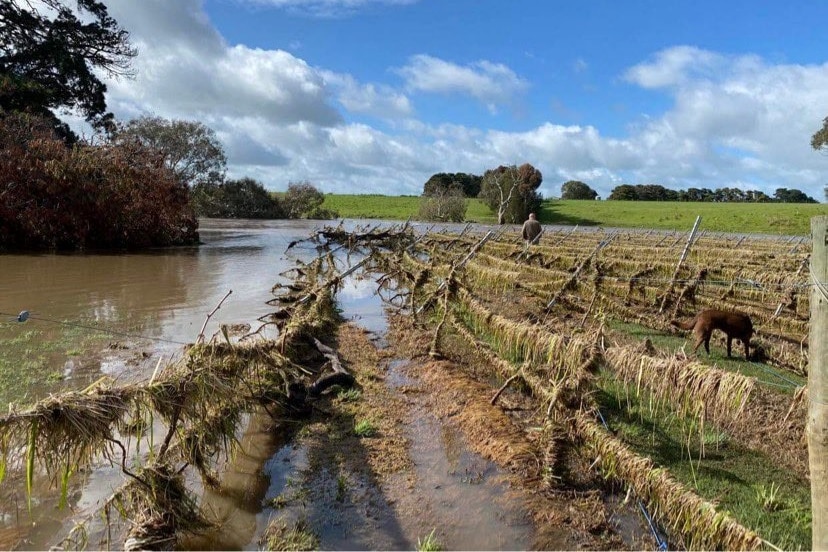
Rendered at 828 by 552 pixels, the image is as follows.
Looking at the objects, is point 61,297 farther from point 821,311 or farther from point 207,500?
point 821,311

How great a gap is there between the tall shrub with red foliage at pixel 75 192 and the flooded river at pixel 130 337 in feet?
5.13

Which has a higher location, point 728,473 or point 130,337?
point 130,337

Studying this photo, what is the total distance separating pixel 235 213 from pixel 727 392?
62634 mm

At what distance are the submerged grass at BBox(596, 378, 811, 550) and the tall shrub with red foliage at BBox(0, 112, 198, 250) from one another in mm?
22510

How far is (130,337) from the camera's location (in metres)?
10.4

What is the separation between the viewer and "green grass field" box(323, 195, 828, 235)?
48.7 meters

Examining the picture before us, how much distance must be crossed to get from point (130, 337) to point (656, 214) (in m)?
61.7

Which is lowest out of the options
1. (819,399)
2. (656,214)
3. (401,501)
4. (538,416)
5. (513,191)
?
(401,501)

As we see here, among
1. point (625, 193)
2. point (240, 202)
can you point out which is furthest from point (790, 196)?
point (240, 202)

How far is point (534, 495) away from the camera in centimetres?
515

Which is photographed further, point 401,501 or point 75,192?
point 75,192

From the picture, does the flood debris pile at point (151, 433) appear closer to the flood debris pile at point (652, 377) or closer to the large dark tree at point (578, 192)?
the flood debris pile at point (652, 377)

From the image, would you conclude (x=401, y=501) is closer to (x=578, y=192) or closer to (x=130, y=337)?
(x=130, y=337)

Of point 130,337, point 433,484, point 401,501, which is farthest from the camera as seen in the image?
point 130,337
